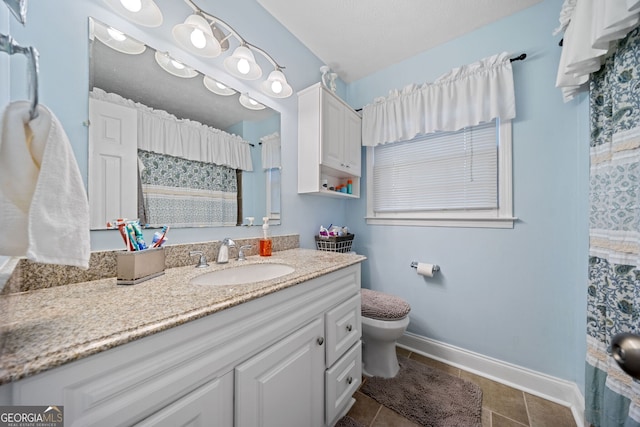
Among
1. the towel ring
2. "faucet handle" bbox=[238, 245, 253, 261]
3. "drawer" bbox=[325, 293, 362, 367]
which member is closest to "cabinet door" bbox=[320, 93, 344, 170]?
"faucet handle" bbox=[238, 245, 253, 261]

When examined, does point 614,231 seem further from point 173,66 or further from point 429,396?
point 173,66

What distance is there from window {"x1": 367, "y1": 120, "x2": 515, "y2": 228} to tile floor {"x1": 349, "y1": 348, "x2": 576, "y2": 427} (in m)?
1.05

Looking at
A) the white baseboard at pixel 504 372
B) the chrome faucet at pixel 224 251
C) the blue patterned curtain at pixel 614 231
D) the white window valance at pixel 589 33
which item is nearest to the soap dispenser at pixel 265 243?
the chrome faucet at pixel 224 251

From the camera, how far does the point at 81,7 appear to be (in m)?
0.84

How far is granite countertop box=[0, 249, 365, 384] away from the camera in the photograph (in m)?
0.39

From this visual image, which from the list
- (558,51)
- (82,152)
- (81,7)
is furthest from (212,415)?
(558,51)

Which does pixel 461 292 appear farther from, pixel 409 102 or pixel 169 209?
pixel 169 209

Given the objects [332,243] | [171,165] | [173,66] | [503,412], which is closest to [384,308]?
[332,243]

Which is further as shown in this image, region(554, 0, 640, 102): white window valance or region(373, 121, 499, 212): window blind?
region(373, 121, 499, 212): window blind

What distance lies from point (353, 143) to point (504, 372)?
1.97 meters

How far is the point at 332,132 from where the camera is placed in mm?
Answer: 1729

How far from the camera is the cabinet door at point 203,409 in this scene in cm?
54

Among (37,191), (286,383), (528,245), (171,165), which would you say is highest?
(171,165)

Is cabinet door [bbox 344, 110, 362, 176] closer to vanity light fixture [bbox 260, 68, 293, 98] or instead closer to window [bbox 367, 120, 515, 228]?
window [bbox 367, 120, 515, 228]
